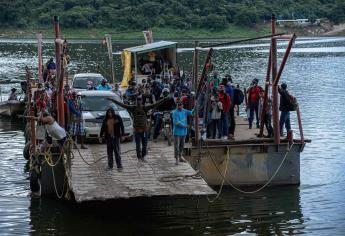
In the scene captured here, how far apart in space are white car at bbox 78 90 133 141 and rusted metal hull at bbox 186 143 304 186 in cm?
306

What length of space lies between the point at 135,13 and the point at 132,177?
120465 mm

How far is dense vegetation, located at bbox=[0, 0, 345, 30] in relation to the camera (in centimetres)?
13512

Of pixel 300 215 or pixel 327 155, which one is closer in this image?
pixel 300 215

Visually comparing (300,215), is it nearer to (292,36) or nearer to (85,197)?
(292,36)

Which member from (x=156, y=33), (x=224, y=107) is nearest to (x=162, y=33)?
(x=156, y=33)

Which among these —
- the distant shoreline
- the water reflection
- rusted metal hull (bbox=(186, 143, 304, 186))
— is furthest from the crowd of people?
the distant shoreline

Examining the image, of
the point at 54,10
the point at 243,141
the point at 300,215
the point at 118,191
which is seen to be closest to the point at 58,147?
the point at 118,191

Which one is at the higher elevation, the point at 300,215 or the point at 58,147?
the point at 58,147

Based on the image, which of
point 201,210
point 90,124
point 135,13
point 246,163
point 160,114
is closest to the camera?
point 201,210

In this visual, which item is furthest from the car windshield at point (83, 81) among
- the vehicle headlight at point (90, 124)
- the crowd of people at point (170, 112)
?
the vehicle headlight at point (90, 124)

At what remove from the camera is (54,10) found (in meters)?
140

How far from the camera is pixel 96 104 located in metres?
25.1

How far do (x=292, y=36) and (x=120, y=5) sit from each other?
407ft

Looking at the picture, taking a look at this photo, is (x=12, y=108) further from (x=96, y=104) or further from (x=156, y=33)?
(x=156, y=33)
